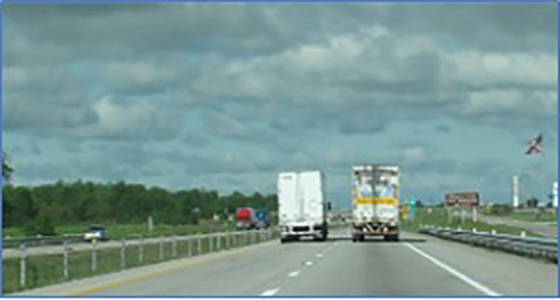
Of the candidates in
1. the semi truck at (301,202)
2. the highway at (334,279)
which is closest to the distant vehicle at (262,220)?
the semi truck at (301,202)

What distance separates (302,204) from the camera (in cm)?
6219

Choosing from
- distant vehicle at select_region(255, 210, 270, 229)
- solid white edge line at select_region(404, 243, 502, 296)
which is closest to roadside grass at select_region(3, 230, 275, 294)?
solid white edge line at select_region(404, 243, 502, 296)

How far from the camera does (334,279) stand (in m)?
25.2

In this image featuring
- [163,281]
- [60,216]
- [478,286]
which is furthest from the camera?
[60,216]

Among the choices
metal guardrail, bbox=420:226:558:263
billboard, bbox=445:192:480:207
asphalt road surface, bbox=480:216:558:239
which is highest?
billboard, bbox=445:192:480:207

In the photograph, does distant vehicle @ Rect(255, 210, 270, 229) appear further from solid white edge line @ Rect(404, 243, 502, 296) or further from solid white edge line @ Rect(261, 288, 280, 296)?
solid white edge line @ Rect(261, 288, 280, 296)

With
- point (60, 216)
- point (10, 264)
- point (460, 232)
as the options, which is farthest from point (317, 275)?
point (60, 216)

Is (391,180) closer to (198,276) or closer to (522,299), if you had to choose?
(198,276)

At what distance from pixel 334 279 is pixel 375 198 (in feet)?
111

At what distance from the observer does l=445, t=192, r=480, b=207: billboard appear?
149 meters

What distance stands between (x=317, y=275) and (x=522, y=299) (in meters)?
8.24

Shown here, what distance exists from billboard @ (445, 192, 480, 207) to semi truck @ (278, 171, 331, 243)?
3487 inches

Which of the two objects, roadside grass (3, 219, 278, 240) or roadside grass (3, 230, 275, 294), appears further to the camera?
roadside grass (3, 219, 278, 240)

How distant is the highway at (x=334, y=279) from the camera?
71.3ft
